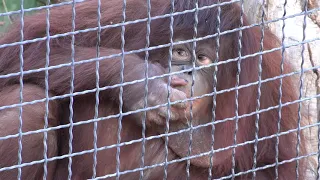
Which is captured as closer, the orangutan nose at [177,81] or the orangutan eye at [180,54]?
the orangutan nose at [177,81]

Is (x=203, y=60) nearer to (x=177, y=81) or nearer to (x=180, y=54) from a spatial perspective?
(x=180, y=54)

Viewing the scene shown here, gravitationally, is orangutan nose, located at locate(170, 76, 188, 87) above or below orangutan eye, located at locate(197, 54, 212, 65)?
below

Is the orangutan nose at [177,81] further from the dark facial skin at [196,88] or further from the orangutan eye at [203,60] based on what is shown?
the orangutan eye at [203,60]

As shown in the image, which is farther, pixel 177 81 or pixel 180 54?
pixel 180 54

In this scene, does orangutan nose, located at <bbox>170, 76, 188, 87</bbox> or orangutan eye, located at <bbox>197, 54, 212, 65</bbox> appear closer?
orangutan nose, located at <bbox>170, 76, 188, 87</bbox>

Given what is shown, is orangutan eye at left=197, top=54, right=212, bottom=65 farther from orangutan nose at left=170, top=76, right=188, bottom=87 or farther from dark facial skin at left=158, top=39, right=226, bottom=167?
orangutan nose at left=170, top=76, right=188, bottom=87

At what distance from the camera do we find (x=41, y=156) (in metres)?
2.62

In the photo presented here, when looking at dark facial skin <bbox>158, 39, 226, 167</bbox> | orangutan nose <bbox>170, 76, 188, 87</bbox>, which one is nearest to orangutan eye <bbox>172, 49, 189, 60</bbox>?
dark facial skin <bbox>158, 39, 226, 167</bbox>

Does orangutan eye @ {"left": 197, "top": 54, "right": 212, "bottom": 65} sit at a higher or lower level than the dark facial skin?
higher

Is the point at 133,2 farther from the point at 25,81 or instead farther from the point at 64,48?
the point at 25,81

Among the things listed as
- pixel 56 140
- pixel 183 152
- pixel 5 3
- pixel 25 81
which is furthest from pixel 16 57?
pixel 5 3

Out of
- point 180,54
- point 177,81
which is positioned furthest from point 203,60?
point 177,81

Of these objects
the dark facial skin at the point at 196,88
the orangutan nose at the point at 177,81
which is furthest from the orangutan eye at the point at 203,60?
the orangutan nose at the point at 177,81

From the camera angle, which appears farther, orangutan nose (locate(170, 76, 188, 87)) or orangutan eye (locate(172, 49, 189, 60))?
orangutan eye (locate(172, 49, 189, 60))
